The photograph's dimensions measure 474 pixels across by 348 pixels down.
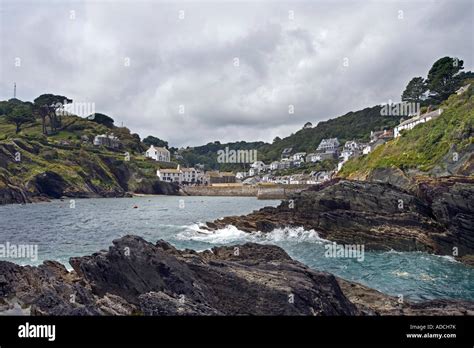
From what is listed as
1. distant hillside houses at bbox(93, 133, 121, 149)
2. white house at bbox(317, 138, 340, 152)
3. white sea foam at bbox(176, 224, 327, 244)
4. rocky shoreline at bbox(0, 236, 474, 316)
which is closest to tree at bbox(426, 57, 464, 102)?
white sea foam at bbox(176, 224, 327, 244)

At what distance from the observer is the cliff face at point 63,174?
8275cm

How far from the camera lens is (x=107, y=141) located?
144500 mm

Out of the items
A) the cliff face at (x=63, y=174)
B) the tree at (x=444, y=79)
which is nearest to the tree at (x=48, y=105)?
the cliff face at (x=63, y=174)

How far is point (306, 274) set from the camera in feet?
40.1

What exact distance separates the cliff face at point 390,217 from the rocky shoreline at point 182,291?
1638cm

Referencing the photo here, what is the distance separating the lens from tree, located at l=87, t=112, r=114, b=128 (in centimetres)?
16325

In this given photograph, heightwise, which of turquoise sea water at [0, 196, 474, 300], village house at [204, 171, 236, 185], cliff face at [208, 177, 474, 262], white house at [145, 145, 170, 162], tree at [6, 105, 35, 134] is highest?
tree at [6, 105, 35, 134]

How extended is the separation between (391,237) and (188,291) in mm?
24617

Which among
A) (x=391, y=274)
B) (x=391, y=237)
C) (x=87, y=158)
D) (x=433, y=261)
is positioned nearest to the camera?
(x=391, y=274)

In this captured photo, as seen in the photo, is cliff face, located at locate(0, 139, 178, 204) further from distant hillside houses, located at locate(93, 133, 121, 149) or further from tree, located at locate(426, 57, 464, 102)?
tree, located at locate(426, 57, 464, 102)

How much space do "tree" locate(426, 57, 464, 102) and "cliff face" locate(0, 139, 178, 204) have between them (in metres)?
88.5

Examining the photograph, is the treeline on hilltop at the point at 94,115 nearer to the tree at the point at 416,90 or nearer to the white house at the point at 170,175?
the tree at the point at 416,90
